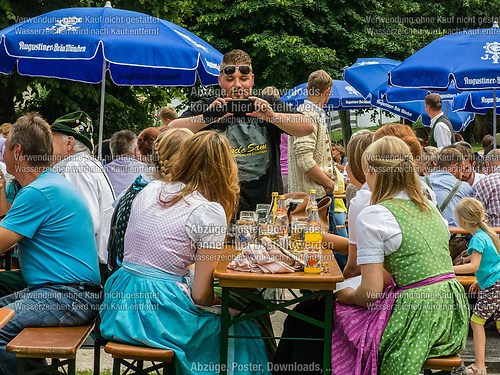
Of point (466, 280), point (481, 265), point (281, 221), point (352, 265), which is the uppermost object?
point (281, 221)

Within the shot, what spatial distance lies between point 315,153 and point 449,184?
136cm

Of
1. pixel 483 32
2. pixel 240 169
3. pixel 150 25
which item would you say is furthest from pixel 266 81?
pixel 240 169

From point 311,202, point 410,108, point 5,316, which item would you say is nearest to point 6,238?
point 5,316

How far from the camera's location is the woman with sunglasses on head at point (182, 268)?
165 inches

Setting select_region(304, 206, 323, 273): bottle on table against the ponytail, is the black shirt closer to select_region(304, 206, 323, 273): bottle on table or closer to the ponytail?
select_region(304, 206, 323, 273): bottle on table

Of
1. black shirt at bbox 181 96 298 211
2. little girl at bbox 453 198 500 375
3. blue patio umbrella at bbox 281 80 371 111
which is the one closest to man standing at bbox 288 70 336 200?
black shirt at bbox 181 96 298 211

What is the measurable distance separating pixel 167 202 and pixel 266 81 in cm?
2151

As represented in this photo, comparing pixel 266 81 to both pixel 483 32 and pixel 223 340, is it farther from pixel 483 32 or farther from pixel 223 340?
pixel 223 340

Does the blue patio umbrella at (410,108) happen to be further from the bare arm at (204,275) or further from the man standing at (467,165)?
the bare arm at (204,275)

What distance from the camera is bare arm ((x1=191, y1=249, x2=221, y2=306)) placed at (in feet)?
13.7

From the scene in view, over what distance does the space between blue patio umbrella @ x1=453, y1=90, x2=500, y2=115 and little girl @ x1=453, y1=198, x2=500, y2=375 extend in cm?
1135

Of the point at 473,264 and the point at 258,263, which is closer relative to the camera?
the point at 258,263

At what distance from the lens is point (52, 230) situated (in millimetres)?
4613

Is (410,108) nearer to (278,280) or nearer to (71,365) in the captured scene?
(278,280)
